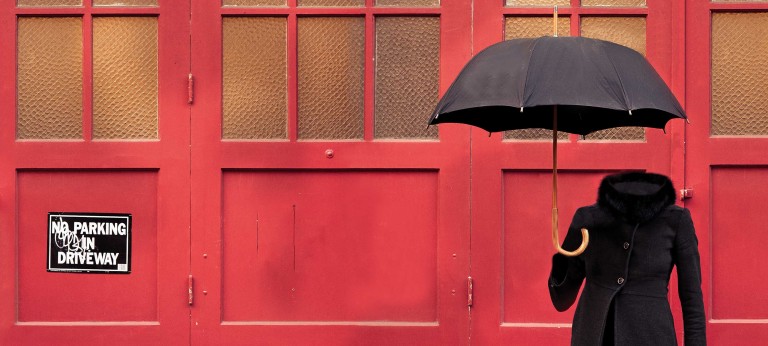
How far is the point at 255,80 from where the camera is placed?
638 cm

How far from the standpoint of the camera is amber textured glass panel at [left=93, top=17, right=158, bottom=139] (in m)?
6.39

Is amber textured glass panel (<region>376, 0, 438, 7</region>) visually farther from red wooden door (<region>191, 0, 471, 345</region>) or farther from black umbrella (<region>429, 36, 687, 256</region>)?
black umbrella (<region>429, 36, 687, 256</region>)

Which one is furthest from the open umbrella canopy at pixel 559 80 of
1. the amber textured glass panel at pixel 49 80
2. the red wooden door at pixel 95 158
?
the amber textured glass panel at pixel 49 80

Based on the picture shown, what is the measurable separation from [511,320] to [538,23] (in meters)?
1.67

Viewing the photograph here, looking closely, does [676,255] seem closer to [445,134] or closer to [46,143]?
[445,134]

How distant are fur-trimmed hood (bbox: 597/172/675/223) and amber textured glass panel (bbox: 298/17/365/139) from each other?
A: 2.09 metres

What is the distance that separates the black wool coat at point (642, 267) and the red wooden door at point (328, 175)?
183 cm

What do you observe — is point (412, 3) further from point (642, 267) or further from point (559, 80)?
point (642, 267)

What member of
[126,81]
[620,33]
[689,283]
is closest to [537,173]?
[620,33]

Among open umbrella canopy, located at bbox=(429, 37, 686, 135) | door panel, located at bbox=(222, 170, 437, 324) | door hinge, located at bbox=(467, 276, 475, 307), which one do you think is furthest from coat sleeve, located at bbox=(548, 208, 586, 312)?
door panel, located at bbox=(222, 170, 437, 324)

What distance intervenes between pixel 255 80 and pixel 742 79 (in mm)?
2722

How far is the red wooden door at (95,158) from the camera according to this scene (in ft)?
20.9

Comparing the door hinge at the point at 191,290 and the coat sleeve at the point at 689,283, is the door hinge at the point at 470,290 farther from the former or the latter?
the coat sleeve at the point at 689,283

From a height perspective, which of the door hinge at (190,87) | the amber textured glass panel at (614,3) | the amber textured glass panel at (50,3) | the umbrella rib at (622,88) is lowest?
the umbrella rib at (622,88)
